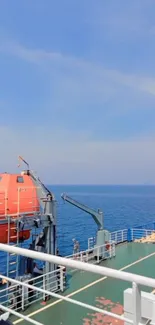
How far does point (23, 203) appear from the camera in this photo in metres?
13.1

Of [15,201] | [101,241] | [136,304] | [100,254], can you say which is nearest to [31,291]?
[15,201]

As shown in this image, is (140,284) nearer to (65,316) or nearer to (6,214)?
(65,316)

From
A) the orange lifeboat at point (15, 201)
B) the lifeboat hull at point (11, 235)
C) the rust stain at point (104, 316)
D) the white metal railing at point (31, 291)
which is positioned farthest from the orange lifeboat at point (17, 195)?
the rust stain at point (104, 316)

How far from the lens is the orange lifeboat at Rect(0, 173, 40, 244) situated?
12.4m

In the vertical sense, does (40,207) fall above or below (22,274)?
above

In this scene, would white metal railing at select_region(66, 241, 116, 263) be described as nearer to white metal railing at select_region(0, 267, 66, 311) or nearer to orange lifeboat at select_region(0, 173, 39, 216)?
white metal railing at select_region(0, 267, 66, 311)

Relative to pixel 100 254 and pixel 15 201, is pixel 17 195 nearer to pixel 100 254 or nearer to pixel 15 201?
pixel 15 201

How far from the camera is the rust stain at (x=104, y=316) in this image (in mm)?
9859

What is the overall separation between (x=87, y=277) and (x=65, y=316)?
4230mm

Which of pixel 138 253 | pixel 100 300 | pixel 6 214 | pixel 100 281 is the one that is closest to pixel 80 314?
pixel 100 300

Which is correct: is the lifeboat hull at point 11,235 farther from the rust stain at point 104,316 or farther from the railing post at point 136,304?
the railing post at point 136,304

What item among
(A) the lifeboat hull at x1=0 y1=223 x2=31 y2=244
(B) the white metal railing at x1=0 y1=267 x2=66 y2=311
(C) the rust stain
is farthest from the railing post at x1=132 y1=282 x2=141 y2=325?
(A) the lifeboat hull at x1=0 y1=223 x2=31 y2=244

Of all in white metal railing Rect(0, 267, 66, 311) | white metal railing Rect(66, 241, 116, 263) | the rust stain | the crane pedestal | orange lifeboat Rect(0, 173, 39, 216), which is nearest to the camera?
the rust stain

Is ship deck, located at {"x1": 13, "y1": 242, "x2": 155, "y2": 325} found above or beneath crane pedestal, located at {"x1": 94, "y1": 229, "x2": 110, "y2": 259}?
beneath
